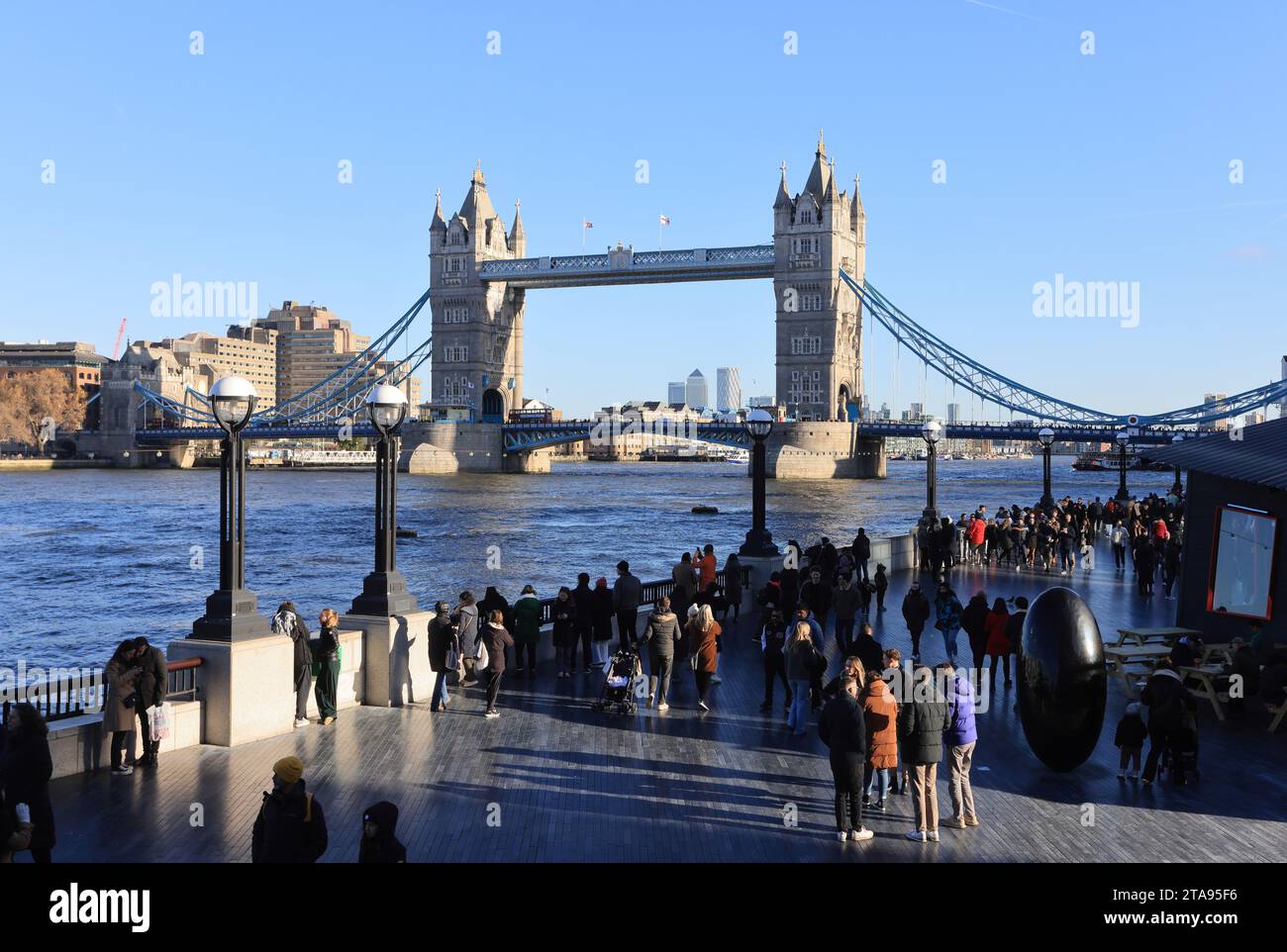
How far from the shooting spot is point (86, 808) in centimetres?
860

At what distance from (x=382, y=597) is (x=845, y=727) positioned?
5949mm

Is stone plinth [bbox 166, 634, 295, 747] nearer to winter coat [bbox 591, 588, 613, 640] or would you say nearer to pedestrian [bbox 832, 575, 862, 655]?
winter coat [bbox 591, 588, 613, 640]

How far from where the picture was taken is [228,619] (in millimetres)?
10469

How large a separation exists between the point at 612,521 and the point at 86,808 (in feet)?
175

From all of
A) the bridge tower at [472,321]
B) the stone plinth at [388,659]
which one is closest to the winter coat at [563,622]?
the stone plinth at [388,659]

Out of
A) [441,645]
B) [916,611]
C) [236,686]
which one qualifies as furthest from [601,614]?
[236,686]

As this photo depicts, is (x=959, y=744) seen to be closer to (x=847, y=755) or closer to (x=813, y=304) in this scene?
(x=847, y=755)

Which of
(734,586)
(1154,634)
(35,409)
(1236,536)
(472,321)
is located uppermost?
(472,321)

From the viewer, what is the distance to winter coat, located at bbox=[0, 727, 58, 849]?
22.6ft

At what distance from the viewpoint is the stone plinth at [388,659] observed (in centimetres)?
1223

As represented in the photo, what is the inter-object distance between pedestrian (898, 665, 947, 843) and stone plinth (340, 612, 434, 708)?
5880mm

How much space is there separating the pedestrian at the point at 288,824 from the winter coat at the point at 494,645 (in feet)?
18.1

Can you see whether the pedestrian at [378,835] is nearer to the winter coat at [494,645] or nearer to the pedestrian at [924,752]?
the pedestrian at [924,752]
